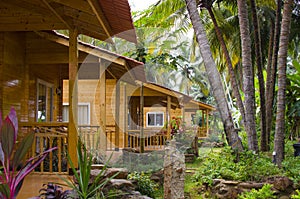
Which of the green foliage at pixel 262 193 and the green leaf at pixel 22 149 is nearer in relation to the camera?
the green leaf at pixel 22 149

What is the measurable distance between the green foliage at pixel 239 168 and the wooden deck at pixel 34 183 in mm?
2848

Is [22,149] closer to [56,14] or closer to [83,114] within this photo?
[56,14]

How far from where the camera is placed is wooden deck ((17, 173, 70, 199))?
494 centimetres

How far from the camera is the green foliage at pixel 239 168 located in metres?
6.21

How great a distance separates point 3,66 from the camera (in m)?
6.90

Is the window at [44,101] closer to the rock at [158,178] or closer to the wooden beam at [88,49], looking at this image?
the wooden beam at [88,49]

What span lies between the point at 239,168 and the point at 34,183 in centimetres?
359

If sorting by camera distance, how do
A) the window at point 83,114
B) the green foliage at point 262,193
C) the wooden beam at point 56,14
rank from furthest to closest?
the window at point 83,114 → the green foliage at point 262,193 → the wooden beam at point 56,14

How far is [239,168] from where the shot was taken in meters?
6.50

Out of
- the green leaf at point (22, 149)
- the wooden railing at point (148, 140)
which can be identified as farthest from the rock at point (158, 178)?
the green leaf at point (22, 149)

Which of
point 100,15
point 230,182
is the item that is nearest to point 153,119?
point 230,182

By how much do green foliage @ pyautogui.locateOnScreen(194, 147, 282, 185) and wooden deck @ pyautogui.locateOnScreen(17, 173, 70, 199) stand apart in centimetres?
285

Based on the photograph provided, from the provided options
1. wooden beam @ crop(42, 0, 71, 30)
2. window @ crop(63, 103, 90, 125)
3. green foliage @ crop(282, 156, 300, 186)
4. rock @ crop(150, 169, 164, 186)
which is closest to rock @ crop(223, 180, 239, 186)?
green foliage @ crop(282, 156, 300, 186)

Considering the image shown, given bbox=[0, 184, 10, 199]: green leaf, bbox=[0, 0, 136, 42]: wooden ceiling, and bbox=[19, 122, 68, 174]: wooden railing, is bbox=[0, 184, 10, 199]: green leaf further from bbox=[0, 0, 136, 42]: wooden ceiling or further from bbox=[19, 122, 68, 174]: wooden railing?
bbox=[0, 0, 136, 42]: wooden ceiling
